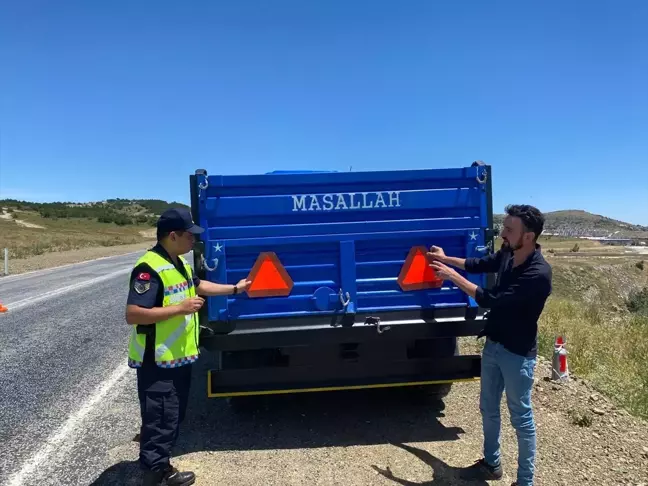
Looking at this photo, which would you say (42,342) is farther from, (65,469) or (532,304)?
(532,304)

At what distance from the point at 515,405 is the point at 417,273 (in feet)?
4.33

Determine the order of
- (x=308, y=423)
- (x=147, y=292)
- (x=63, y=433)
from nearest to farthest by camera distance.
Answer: (x=147, y=292) < (x=63, y=433) < (x=308, y=423)

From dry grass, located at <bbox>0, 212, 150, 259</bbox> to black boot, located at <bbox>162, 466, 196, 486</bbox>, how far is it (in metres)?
28.8

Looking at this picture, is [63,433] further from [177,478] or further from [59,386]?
[177,478]

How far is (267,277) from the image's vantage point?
13.8 feet

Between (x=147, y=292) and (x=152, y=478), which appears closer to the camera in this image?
(x=147, y=292)

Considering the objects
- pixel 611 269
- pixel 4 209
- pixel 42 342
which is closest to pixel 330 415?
pixel 42 342

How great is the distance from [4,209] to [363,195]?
8186 centimetres

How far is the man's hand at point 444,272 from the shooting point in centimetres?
384

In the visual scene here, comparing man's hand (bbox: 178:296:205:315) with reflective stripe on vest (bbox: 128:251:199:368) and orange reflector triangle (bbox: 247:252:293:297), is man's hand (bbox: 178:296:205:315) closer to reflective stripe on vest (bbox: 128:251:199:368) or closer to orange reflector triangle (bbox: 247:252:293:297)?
reflective stripe on vest (bbox: 128:251:199:368)

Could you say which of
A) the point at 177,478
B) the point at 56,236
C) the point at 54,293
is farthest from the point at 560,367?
the point at 56,236

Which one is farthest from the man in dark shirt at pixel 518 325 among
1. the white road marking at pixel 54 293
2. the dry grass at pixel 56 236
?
the dry grass at pixel 56 236

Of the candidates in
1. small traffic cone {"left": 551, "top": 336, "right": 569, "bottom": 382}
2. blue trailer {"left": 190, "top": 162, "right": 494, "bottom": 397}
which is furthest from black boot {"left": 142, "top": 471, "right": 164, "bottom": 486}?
small traffic cone {"left": 551, "top": 336, "right": 569, "bottom": 382}

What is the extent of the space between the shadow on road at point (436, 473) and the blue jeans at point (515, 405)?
0.26 metres
